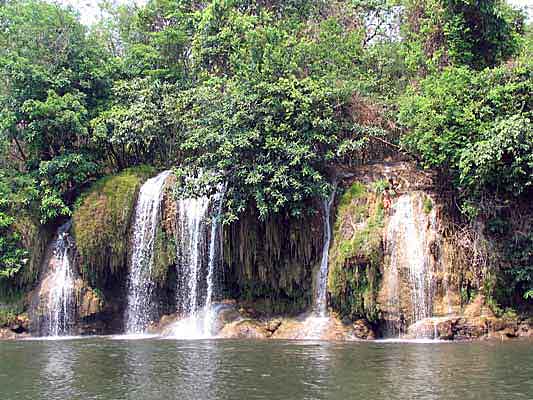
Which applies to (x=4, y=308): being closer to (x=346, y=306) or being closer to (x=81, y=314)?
(x=81, y=314)

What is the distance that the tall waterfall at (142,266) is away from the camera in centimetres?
2028

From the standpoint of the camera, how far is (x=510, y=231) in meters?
17.5

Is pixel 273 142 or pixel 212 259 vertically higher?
pixel 273 142

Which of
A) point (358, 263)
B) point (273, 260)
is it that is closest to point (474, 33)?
point (358, 263)

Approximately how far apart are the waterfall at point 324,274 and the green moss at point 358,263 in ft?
1.32

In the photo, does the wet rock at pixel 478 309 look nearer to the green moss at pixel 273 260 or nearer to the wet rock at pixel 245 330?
the green moss at pixel 273 260

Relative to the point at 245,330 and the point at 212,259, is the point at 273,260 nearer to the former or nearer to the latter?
the point at 212,259

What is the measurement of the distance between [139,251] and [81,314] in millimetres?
2581

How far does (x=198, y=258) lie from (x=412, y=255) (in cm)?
650

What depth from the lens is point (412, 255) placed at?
17.2 meters

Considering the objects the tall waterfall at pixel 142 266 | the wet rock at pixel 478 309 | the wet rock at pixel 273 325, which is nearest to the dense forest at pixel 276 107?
the wet rock at pixel 478 309

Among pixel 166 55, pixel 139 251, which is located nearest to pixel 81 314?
pixel 139 251

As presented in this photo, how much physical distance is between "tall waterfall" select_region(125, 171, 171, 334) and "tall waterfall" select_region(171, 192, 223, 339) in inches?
34.6

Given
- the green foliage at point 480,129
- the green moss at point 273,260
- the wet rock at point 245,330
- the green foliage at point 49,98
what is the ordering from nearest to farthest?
1. the green foliage at point 480,129
2. the wet rock at point 245,330
3. the green moss at point 273,260
4. the green foliage at point 49,98
